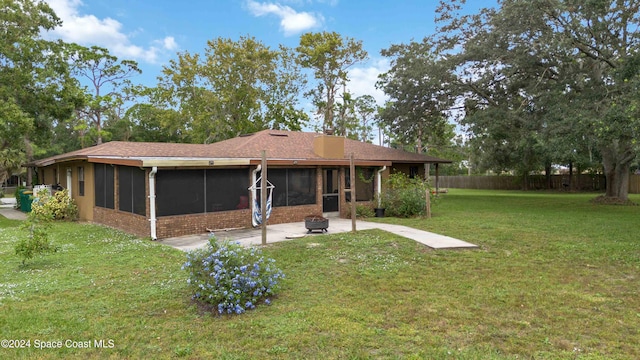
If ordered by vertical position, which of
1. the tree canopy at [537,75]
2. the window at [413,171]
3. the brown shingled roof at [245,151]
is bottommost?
the window at [413,171]

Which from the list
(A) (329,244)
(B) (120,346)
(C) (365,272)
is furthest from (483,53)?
(B) (120,346)

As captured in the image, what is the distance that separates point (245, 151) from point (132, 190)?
4340 mm

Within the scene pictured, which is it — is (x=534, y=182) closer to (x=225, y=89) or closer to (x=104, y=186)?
(x=225, y=89)

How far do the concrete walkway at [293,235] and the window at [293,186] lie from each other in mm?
939

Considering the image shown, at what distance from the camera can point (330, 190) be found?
14.4 metres

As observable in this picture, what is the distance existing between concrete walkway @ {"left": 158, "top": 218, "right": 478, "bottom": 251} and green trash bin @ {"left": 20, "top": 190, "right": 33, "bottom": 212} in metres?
11.8

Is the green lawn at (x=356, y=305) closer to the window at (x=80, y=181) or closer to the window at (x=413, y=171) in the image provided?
the window at (x=80, y=181)

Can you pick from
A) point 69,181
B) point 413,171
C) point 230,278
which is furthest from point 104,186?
point 413,171

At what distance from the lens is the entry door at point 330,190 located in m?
14.2

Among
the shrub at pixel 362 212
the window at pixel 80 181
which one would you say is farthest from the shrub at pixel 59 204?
the shrub at pixel 362 212

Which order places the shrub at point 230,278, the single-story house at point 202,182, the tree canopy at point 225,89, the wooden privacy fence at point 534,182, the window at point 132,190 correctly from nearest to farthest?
the shrub at point 230,278 < the single-story house at point 202,182 < the window at point 132,190 < the tree canopy at point 225,89 < the wooden privacy fence at point 534,182

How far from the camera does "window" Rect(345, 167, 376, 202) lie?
14.7 metres

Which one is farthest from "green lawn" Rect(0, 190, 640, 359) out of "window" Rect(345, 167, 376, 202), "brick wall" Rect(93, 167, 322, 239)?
"window" Rect(345, 167, 376, 202)

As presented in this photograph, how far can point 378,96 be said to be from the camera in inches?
1708
